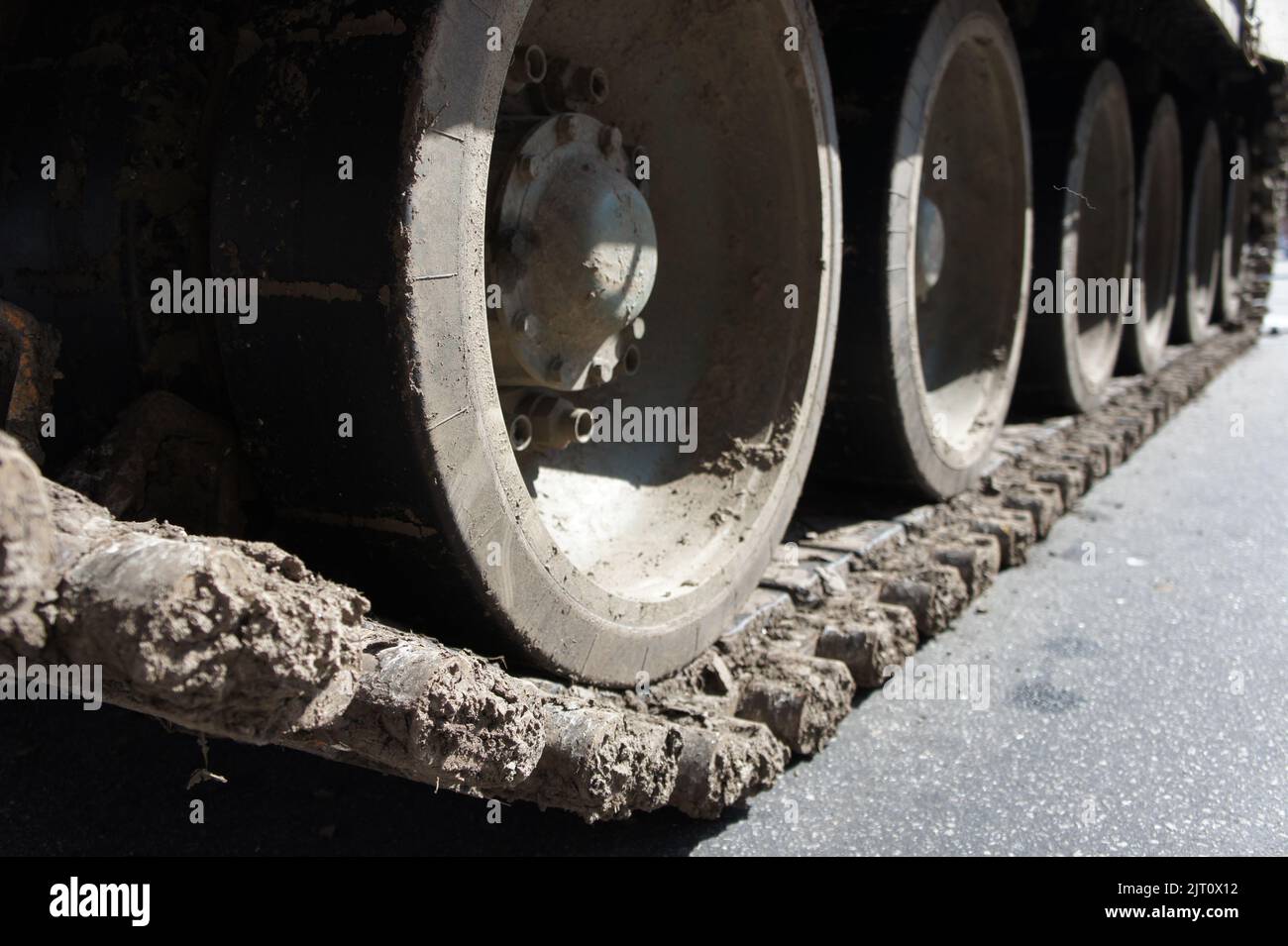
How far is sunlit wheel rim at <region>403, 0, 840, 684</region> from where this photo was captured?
2.05 meters

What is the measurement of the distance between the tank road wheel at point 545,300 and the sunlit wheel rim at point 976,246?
1.13m

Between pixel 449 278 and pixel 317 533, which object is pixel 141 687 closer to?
pixel 317 533

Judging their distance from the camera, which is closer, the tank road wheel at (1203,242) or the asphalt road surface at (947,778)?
the asphalt road surface at (947,778)

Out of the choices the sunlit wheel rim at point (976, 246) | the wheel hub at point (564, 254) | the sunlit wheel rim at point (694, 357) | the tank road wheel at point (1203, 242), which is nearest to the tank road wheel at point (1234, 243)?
the tank road wheel at point (1203, 242)

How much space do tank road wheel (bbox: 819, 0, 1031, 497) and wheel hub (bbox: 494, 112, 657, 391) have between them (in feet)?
3.45

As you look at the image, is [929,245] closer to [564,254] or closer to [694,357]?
[694,357]

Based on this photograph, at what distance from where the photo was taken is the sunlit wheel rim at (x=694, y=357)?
2.05m

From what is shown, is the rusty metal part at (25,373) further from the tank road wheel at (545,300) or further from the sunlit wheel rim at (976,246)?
the sunlit wheel rim at (976,246)

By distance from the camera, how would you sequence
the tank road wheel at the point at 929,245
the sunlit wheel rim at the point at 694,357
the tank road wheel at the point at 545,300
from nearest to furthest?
the tank road wheel at the point at 545,300, the sunlit wheel rim at the point at 694,357, the tank road wheel at the point at 929,245

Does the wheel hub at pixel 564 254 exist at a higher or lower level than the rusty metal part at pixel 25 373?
higher

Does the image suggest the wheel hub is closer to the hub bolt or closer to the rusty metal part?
the hub bolt

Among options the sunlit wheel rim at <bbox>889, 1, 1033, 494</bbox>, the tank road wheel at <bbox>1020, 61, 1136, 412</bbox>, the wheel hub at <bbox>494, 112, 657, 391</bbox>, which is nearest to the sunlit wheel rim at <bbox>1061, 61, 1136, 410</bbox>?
the tank road wheel at <bbox>1020, 61, 1136, 412</bbox>

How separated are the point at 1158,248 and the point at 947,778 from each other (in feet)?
21.0
